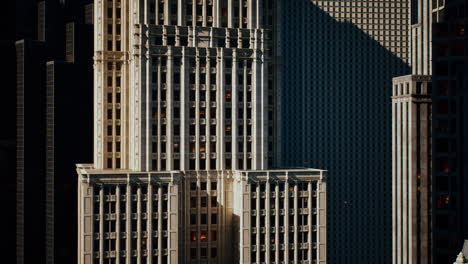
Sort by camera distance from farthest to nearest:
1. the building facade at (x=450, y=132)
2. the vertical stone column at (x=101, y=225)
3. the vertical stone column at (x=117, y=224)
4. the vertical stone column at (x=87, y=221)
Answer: the vertical stone column at (x=117, y=224)
the vertical stone column at (x=101, y=225)
the vertical stone column at (x=87, y=221)
the building facade at (x=450, y=132)

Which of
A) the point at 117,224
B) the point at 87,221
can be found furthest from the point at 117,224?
the point at 87,221

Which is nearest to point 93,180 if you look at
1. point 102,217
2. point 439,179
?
point 102,217

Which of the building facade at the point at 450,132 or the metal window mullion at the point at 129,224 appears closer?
the building facade at the point at 450,132

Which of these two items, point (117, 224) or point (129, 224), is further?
point (129, 224)

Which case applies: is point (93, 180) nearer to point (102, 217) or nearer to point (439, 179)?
point (102, 217)

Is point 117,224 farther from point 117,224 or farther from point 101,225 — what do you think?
point 101,225

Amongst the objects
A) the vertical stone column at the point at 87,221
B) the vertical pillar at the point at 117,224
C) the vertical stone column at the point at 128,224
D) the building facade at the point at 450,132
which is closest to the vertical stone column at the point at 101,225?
the vertical stone column at the point at 87,221

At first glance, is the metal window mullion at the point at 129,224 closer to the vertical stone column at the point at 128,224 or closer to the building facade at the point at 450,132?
the vertical stone column at the point at 128,224

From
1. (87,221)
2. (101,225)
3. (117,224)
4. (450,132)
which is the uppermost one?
(450,132)

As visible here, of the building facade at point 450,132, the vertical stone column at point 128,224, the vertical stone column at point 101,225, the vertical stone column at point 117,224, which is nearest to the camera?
the building facade at point 450,132

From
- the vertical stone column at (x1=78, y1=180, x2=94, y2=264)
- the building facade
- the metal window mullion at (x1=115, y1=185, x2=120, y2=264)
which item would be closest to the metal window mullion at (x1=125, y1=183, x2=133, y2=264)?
the metal window mullion at (x1=115, y1=185, x2=120, y2=264)

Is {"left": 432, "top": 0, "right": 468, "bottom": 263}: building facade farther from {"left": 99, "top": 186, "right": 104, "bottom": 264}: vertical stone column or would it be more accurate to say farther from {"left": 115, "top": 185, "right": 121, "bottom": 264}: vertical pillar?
{"left": 99, "top": 186, "right": 104, "bottom": 264}: vertical stone column

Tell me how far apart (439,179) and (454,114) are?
14928 millimetres

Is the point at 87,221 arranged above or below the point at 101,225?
above
